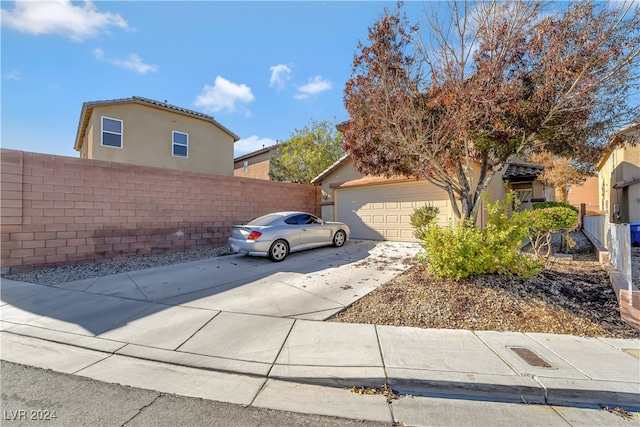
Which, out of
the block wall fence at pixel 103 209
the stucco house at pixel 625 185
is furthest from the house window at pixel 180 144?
the stucco house at pixel 625 185

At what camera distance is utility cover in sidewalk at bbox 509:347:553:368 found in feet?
11.4

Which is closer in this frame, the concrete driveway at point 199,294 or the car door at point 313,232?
the concrete driveway at point 199,294

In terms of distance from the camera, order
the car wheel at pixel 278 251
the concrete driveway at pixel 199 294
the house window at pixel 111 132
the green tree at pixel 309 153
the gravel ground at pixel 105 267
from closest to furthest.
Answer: the concrete driveway at pixel 199 294 → the gravel ground at pixel 105 267 → the car wheel at pixel 278 251 → the house window at pixel 111 132 → the green tree at pixel 309 153

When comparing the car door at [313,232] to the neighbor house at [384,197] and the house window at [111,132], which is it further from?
the house window at [111,132]

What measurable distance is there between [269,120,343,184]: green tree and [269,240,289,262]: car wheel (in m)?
9.57

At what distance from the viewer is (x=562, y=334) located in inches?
170

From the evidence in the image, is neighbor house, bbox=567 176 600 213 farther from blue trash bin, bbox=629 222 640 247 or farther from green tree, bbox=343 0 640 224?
green tree, bbox=343 0 640 224

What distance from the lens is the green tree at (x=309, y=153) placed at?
17770 mm

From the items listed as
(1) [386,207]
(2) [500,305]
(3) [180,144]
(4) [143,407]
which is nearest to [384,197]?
(1) [386,207]

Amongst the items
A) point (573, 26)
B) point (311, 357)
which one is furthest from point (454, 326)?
point (573, 26)

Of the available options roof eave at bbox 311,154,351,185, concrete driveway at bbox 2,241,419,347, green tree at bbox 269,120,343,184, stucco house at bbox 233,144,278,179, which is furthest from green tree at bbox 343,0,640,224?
stucco house at bbox 233,144,278,179

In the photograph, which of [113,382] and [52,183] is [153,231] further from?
[113,382]

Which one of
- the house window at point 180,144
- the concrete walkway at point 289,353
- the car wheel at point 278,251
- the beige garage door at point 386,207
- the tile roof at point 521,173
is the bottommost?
the concrete walkway at point 289,353

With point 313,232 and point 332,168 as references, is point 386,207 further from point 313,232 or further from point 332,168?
point 313,232
